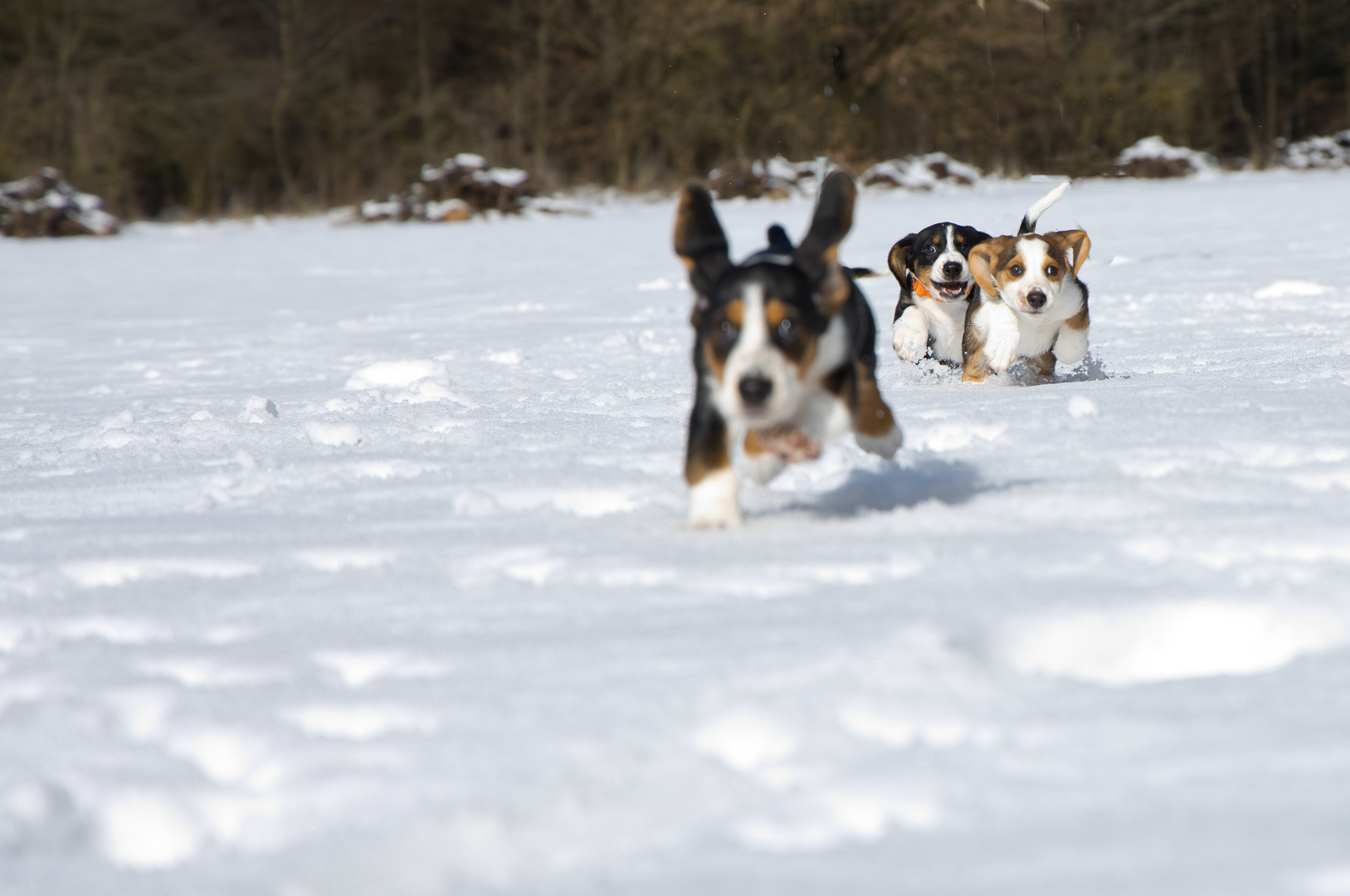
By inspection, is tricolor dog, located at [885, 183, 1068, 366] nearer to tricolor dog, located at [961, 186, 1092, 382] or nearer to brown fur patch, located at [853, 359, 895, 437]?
tricolor dog, located at [961, 186, 1092, 382]

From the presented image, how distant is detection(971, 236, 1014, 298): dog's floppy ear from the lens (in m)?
5.11

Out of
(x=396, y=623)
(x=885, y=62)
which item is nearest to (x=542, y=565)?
(x=396, y=623)

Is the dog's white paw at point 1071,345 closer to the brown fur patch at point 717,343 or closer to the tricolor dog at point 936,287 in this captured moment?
the tricolor dog at point 936,287

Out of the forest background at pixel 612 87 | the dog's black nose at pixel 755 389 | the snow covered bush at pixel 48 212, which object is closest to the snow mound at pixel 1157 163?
the forest background at pixel 612 87

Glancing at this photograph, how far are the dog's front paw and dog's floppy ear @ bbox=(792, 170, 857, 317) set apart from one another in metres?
3.11

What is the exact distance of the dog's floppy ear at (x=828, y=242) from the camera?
2750 mm

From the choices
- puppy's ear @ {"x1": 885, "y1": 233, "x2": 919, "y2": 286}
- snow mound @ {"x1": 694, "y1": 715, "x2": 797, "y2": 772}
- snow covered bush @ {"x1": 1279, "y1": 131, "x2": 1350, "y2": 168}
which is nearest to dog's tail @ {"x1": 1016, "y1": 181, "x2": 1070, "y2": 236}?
puppy's ear @ {"x1": 885, "y1": 233, "x2": 919, "y2": 286}

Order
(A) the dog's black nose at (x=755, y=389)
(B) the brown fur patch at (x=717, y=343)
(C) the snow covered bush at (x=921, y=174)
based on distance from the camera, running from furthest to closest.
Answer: (C) the snow covered bush at (x=921, y=174), (B) the brown fur patch at (x=717, y=343), (A) the dog's black nose at (x=755, y=389)

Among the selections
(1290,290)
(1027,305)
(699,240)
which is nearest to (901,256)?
(1027,305)

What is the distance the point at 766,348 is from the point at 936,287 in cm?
321

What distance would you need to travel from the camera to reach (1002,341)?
17.2 ft

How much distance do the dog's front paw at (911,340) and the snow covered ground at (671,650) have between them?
2.48 feet

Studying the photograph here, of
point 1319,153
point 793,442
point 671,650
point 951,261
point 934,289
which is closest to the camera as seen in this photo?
point 671,650

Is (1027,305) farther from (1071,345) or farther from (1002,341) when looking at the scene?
(1071,345)
